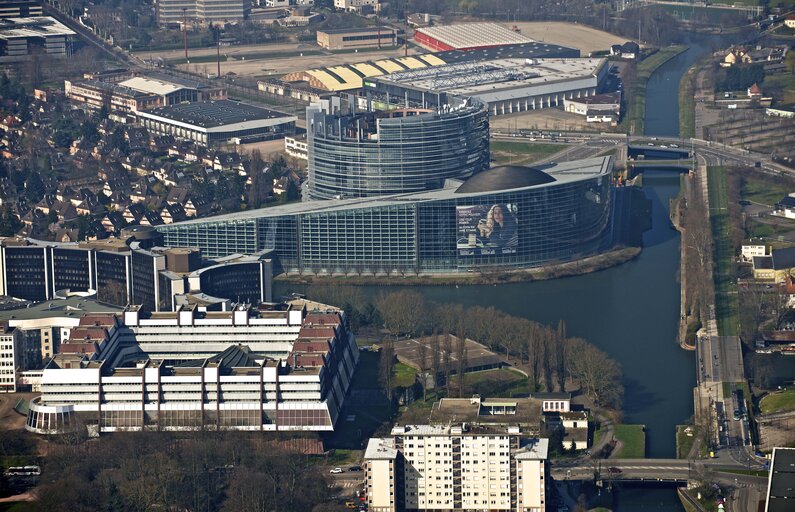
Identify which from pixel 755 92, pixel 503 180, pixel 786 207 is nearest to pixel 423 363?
pixel 503 180

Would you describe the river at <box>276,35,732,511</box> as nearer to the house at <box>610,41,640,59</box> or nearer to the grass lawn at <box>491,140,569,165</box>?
the grass lawn at <box>491,140,569,165</box>

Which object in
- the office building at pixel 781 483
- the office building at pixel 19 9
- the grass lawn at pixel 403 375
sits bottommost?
the grass lawn at pixel 403 375

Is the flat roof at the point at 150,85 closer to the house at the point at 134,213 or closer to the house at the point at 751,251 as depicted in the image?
the house at the point at 134,213

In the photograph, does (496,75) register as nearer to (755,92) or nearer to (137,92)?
(755,92)

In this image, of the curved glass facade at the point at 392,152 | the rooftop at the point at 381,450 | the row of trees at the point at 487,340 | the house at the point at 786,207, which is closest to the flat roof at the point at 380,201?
the curved glass facade at the point at 392,152

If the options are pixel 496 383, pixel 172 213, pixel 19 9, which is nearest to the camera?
pixel 496 383

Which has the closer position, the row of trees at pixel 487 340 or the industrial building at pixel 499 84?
the row of trees at pixel 487 340
